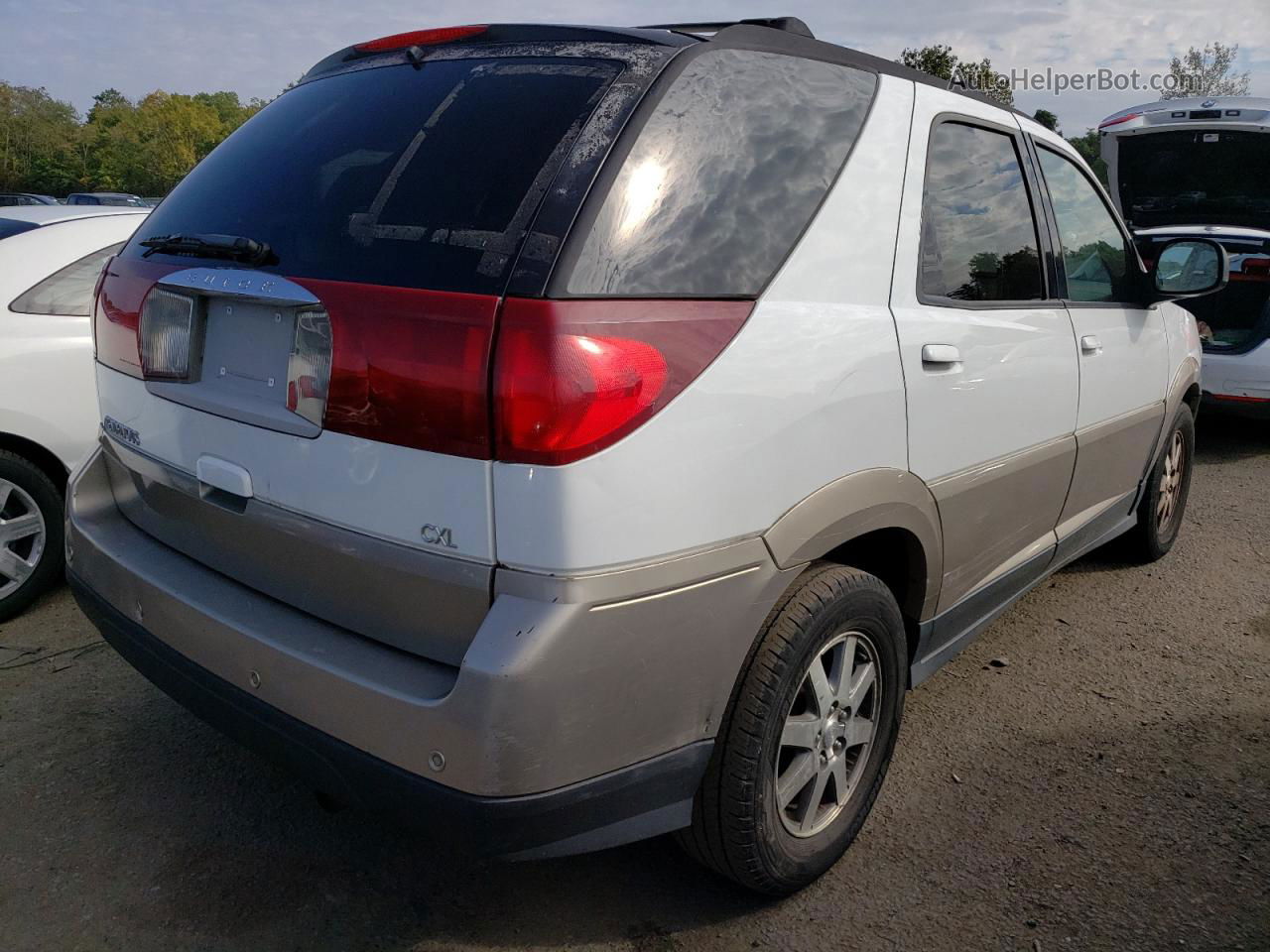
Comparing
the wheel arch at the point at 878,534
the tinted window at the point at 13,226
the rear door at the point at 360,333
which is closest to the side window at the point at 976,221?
the wheel arch at the point at 878,534

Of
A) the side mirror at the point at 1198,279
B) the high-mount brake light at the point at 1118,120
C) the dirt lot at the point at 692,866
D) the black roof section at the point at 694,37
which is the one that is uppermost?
the high-mount brake light at the point at 1118,120

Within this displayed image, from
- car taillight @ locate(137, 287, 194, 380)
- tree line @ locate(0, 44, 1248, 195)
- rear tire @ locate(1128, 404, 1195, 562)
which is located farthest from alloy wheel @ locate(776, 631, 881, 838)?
tree line @ locate(0, 44, 1248, 195)

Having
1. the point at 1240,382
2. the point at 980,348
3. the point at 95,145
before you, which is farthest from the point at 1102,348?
the point at 95,145

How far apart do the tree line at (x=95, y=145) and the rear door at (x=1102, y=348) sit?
9051cm

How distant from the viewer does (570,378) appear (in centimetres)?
171

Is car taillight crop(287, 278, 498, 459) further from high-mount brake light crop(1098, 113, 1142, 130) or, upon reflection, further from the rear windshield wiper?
high-mount brake light crop(1098, 113, 1142, 130)

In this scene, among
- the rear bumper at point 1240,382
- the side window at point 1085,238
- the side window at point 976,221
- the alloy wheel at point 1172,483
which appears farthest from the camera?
the rear bumper at point 1240,382

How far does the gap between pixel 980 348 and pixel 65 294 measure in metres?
3.47

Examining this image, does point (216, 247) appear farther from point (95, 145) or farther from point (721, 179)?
point (95, 145)

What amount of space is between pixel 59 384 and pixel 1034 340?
351cm

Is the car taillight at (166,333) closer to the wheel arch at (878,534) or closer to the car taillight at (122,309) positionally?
the car taillight at (122,309)

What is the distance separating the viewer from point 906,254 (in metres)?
2.45

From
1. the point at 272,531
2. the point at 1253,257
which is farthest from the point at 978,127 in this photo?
the point at 1253,257

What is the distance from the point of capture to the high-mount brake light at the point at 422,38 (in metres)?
2.29
